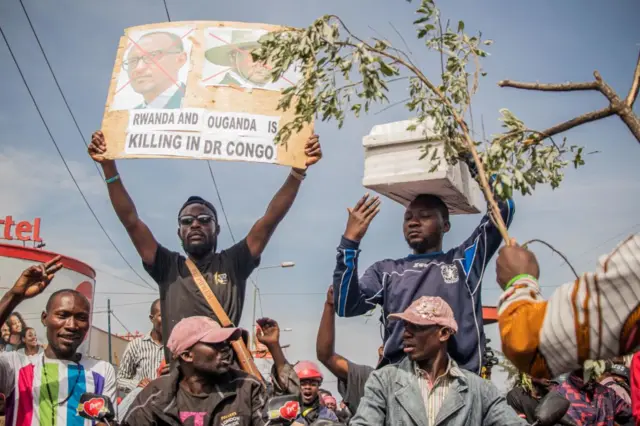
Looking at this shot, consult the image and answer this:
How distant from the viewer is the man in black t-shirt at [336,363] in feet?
17.1

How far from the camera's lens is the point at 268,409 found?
4.35 m

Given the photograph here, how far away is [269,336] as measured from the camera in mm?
5371

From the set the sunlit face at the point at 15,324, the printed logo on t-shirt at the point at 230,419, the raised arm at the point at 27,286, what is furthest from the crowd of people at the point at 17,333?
the printed logo on t-shirt at the point at 230,419

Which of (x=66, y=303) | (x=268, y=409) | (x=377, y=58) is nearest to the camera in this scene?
(x=377, y=58)

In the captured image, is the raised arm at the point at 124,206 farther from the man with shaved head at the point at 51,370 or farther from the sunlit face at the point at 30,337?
the sunlit face at the point at 30,337

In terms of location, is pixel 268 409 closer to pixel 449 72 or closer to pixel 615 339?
pixel 449 72

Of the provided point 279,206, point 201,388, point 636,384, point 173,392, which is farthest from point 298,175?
point 636,384

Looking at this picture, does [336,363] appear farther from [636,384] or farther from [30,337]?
[30,337]

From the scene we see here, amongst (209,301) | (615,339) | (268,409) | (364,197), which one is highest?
(364,197)

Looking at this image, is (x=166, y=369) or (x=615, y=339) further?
(x=166, y=369)

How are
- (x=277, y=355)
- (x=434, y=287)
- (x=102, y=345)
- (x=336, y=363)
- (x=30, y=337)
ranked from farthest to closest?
(x=102, y=345) < (x=30, y=337) < (x=336, y=363) < (x=277, y=355) < (x=434, y=287)

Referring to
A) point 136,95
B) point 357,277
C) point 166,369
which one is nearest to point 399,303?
point 357,277

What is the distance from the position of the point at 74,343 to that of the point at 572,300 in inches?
151

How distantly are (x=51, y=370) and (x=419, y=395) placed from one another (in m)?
2.57
